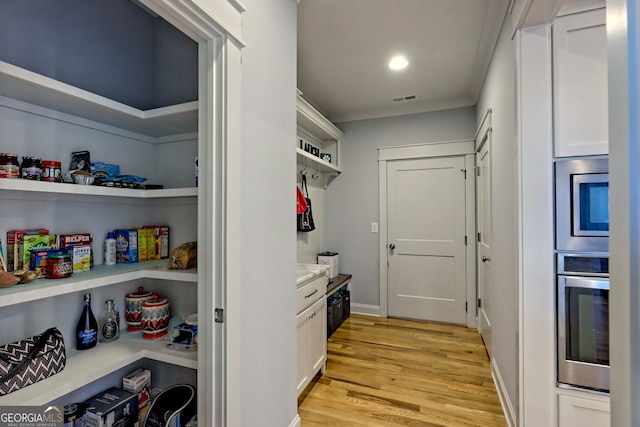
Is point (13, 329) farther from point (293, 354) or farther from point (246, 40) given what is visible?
point (246, 40)

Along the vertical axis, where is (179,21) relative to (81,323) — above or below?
above

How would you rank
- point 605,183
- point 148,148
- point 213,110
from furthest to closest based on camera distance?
point 148,148 → point 605,183 → point 213,110

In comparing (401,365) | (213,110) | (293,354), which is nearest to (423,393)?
(401,365)

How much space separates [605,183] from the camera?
4.67 feet

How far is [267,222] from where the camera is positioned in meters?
1.43

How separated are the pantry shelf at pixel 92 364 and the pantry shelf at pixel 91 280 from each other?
29cm

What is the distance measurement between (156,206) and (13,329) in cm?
77

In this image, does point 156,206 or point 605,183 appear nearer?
point 605,183

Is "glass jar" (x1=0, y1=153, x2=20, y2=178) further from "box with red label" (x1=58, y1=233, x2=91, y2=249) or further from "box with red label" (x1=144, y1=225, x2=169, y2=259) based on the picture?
"box with red label" (x1=144, y1=225, x2=169, y2=259)

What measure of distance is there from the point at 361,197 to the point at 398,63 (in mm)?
1671

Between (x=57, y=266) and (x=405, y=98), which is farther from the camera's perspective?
(x=405, y=98)

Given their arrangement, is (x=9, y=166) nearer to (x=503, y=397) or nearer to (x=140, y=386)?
(x=140, y=386)

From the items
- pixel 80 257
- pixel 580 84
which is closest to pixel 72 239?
pixel 80 257
